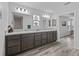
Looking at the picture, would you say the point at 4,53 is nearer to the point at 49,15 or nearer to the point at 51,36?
the point at 51,36

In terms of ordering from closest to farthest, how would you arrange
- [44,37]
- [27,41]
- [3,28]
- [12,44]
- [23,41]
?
1. [3,28]
2. [12,44]
3. [23,41]
4. [27,41]
5. [44,37]

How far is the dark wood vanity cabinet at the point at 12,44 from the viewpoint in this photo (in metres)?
2.88

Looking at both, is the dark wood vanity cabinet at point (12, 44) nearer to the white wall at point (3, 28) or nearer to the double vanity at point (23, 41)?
the double vanity at point (23, 41)

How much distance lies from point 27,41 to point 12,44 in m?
0.79

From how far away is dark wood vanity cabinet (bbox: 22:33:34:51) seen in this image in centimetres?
349

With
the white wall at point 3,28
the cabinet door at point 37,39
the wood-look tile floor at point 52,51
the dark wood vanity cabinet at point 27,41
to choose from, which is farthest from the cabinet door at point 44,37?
the white wall at point 3,28

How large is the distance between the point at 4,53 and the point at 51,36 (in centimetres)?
343

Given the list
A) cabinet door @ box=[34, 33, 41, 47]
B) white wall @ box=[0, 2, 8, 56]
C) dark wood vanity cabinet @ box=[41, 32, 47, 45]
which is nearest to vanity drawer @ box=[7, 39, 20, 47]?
white wall @ box=[0, 2, 8, 56]

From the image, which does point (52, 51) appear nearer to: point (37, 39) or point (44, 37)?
point (37, 39)

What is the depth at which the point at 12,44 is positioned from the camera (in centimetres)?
304

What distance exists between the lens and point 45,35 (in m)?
5.00

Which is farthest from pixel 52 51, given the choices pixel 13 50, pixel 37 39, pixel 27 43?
pixel 13 50

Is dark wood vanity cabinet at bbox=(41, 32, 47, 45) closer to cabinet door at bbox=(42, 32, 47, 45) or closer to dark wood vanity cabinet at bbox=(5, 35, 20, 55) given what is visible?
cabinet door at bbox=(42, 32, 47, 45)

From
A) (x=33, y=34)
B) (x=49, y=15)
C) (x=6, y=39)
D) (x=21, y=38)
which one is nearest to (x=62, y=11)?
(x=49, y=15)
